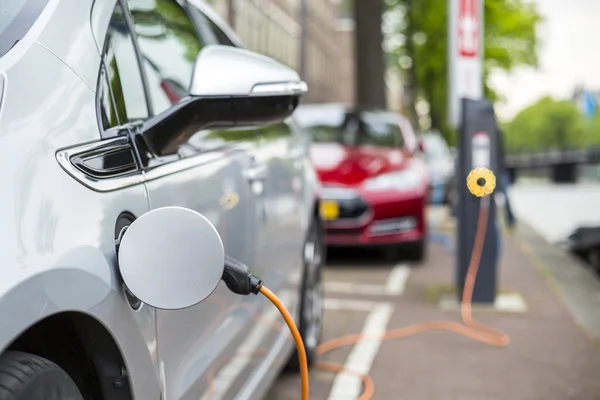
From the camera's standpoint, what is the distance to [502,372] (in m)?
4.62

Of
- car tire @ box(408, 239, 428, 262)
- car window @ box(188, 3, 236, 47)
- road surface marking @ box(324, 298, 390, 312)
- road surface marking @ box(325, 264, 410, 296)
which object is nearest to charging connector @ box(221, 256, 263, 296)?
car window @ box(188, 3, 236, 47)

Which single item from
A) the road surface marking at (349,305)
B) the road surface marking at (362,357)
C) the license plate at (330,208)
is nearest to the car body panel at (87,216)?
the road surface marking at (362,357)

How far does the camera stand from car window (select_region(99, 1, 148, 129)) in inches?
81.1

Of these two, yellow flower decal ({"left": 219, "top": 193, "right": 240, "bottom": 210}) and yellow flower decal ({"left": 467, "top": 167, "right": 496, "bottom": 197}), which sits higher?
yellow flower decal ({"left": 219, "top": 193, "right": 240, "bottom": 210})

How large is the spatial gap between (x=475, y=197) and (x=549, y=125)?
12836cm

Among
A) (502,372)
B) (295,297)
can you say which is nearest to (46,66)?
(295,297)

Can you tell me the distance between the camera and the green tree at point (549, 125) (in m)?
126

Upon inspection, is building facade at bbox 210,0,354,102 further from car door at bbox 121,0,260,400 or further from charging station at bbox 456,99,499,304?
car door at bbox 121,0,260,400

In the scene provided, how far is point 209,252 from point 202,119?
52 centimetres

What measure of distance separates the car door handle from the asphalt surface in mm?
1275

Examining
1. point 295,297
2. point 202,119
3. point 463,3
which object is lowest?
point 295,297

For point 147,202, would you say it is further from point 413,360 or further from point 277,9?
point 277,9

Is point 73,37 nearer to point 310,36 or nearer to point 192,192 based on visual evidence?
point 192,192

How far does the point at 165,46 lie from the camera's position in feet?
9.26
